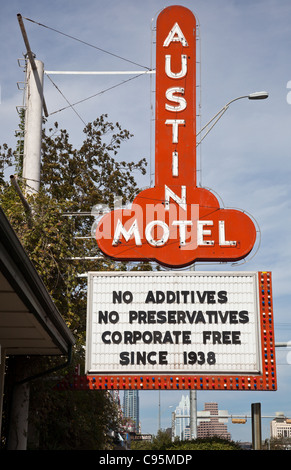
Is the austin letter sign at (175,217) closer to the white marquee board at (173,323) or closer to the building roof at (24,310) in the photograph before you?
the white marquee board at (173,323)

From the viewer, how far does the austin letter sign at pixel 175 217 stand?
17.6m

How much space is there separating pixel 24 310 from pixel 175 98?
1070 centimetres

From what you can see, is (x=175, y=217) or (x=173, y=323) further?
(x=175, y=217)

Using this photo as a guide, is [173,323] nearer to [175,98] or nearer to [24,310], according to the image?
[24,310]

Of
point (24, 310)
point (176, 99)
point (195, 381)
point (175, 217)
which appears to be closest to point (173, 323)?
point (195, 381)

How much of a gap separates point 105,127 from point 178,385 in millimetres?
18665

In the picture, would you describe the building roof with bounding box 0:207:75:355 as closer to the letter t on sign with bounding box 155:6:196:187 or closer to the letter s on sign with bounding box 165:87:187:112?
the letter t on sign with bounding box 155:6:196:187

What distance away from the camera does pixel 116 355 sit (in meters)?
15.9

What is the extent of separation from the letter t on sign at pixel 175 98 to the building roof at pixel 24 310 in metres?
6.72

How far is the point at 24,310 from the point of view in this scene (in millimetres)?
10656

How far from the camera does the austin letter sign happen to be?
1756 centimetres

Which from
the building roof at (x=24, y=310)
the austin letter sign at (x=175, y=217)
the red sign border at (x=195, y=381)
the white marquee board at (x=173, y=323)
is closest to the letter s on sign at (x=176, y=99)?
the austin letter sign at (x=175, y=217)

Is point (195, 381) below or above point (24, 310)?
below

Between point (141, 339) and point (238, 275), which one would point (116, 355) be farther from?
point (238, 275)
